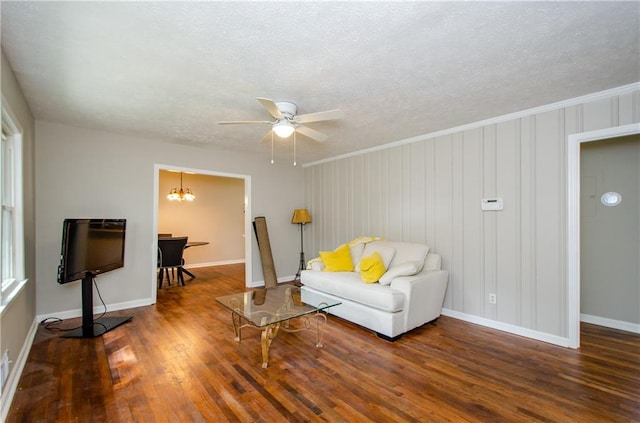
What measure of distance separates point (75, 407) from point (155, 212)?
2.84 m

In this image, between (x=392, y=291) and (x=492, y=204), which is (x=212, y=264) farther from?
(x=492, y=204)

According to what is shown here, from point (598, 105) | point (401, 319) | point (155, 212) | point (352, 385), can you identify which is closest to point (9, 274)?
point (155, 212)

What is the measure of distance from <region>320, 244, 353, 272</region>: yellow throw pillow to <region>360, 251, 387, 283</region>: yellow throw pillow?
1.87ft

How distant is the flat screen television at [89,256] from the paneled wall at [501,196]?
3570mm

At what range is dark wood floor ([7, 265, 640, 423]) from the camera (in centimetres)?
194

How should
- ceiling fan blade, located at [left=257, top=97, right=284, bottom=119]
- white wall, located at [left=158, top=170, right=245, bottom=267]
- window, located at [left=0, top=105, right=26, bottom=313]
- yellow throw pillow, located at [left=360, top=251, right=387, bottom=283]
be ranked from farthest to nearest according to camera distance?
white wall, located at [left=158, top=170, right=245, bottom=267], yellow throw pillow, located at [left=360, top=251, right=387, bottom=283], window, located at [left=0, top=105, right=26, bottom=313], ceiling fan blade, located at [left=257, top=97, right=284, bottom=119]

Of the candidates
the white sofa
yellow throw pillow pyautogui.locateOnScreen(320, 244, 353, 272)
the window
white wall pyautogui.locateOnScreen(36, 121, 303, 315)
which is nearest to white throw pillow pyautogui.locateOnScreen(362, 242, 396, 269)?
the white sofa

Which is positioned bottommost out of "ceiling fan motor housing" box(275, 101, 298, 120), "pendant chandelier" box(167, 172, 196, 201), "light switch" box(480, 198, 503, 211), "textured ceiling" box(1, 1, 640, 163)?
"light switch" box(480, 198, 503, 211)

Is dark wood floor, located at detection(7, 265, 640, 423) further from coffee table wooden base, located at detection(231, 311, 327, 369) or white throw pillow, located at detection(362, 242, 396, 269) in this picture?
white throw pillow, located at detection(362, 242, 396, 269)

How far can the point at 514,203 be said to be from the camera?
3.27 meters

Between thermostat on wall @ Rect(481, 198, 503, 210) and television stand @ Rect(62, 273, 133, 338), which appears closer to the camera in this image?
television stand @ Rect(62, 273, 133, 338)

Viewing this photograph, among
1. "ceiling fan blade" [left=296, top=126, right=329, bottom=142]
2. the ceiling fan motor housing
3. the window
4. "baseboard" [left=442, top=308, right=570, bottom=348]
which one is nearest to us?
the window

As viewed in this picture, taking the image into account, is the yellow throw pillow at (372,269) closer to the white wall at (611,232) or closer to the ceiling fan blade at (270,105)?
the ceiling fan blade at (270,105)

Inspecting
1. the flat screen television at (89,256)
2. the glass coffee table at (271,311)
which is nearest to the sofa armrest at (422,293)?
the glass coffee table at (271,311)
